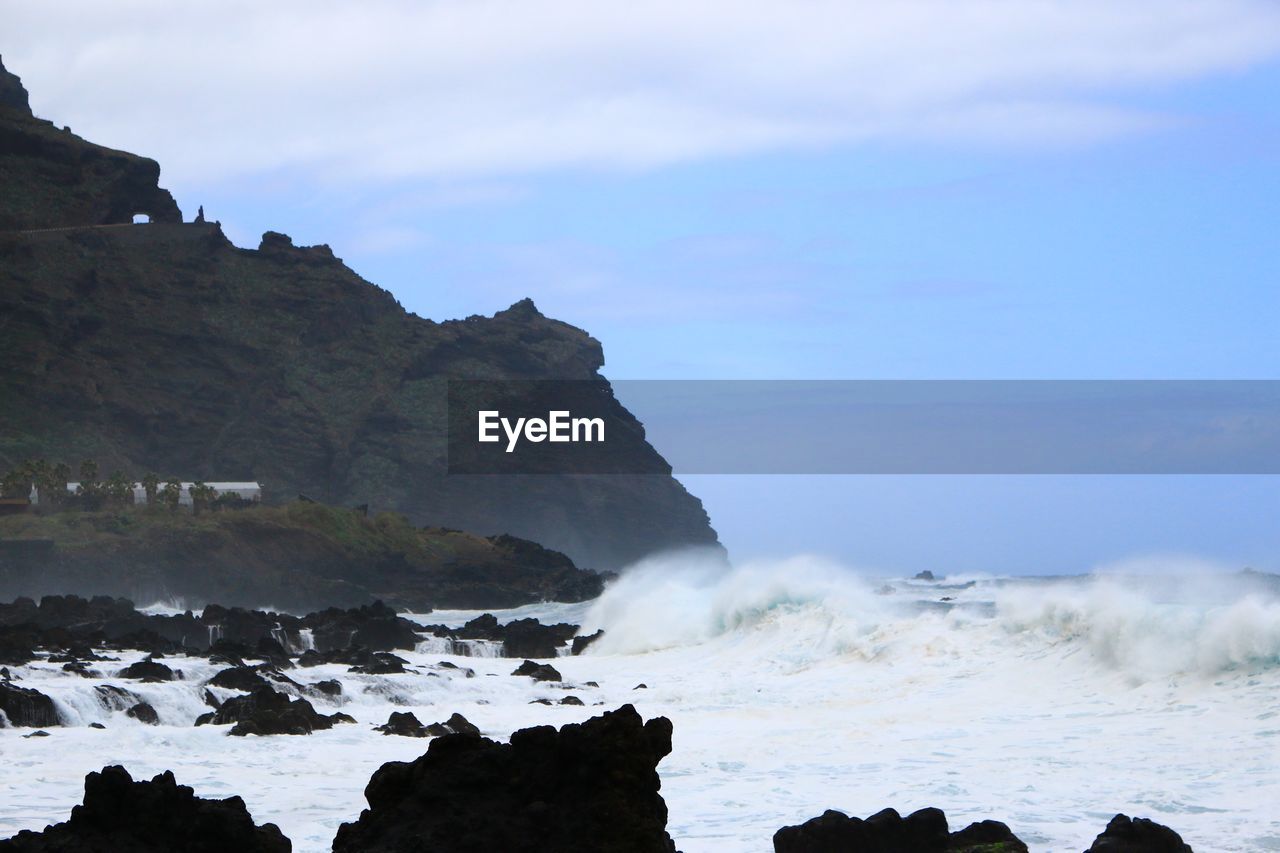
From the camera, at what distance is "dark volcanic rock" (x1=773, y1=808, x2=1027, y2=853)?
9703mm

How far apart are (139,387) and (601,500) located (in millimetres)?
37597

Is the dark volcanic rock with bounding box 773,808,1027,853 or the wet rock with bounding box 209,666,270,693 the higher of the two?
the dark volcanic rock with bounding box 773,808,1027,853

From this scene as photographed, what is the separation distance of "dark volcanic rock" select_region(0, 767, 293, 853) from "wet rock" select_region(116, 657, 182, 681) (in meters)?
14.2

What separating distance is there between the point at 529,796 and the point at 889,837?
8.42 feet

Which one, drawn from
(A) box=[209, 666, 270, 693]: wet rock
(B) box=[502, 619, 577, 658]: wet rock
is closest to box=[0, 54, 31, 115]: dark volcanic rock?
(B) box=[502, 619, 577, 658]: wet rock

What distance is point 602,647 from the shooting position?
38.4 meters

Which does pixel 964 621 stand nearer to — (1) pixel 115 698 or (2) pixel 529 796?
(1) pixel 115 698

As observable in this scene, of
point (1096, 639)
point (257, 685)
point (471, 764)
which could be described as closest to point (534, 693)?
point (257, 685)

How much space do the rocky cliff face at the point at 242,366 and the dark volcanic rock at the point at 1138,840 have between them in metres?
93.7

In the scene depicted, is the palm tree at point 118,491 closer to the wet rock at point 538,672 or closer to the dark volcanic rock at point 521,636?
the dark volcanic rock at point 521,636

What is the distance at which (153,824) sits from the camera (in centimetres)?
870

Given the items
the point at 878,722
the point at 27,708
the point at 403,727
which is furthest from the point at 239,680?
the point at 878,722

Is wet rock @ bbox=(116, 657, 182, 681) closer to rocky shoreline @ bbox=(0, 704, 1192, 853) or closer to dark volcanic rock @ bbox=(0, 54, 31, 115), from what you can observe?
rocky shoreline @ bbox=(0, 704, 1192, 853)

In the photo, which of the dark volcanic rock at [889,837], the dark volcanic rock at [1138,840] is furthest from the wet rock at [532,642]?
the dark volcanic rock at [1138,840]
